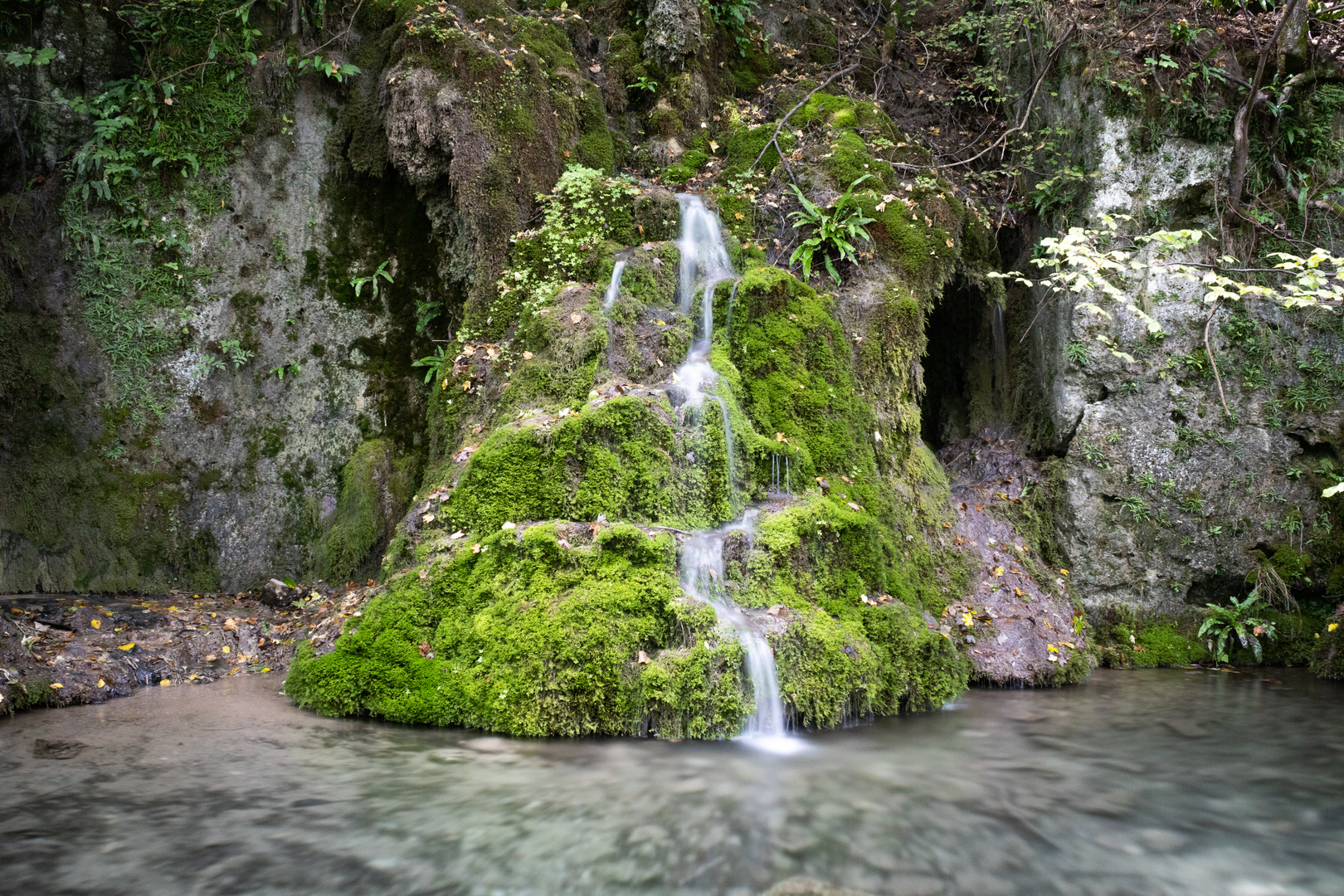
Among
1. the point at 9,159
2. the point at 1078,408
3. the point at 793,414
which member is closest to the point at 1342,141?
the point at 1078,408

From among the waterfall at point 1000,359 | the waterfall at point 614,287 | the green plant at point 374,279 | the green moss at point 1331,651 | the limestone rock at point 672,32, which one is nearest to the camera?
the waterfall at point 614,287

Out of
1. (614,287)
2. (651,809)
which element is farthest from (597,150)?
(651,809)

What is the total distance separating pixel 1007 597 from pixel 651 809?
577 cm

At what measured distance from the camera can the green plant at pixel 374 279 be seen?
33.9 ft

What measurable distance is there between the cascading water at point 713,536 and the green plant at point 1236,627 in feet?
20.0

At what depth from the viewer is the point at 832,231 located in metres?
9.02

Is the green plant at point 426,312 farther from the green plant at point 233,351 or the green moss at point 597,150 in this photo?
the green moss at point 597,150

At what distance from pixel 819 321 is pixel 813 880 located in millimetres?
5732

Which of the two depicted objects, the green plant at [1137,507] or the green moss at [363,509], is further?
the green moss at [363,509]

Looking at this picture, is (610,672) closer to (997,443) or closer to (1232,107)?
(997,443)

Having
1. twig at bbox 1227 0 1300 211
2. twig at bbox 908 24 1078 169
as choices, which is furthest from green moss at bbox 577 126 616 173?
twig at bbox 1227 0 1300 211

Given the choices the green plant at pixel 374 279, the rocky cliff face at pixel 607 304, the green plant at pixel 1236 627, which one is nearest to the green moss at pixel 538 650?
the rocky cliff face at pixel 607 304

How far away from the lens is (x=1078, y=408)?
9.91 metres

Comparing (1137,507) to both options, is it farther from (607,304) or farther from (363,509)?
(363,509)
